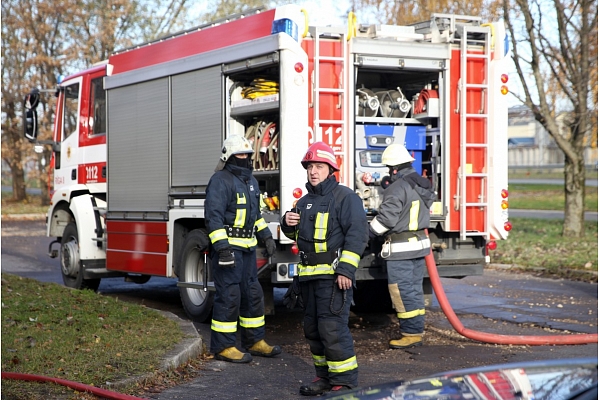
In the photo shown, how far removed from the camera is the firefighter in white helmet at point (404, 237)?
7.82m

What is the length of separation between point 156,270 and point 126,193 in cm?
112

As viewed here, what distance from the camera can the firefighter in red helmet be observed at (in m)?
5.75

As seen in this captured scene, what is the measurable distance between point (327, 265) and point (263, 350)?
1779 mm

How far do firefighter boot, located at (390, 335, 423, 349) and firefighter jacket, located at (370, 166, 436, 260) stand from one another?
723 millimetres

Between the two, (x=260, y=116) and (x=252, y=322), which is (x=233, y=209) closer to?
(x=252, y=322)

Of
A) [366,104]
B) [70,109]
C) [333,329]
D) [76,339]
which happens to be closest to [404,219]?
[366,104]

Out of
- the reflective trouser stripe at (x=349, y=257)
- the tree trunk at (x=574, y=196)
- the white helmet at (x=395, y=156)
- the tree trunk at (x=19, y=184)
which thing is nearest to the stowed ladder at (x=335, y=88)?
the white helmet at (x=395, y=156)

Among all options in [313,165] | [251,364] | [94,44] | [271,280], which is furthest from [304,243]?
[94,44]

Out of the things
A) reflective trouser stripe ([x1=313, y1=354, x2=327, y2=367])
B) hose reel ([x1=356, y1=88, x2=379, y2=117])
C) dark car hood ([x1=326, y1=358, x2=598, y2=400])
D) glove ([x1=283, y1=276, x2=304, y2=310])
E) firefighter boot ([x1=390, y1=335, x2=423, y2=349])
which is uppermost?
hose reel ([x1=356, y1=88, x2=379, y2=117])

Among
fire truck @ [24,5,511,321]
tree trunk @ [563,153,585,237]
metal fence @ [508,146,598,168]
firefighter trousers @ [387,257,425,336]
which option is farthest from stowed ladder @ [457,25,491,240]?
metal fence @ [508,146,598,168]

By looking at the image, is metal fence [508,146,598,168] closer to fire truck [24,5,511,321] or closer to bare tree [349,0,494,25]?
bare tree [349,0,494,25]

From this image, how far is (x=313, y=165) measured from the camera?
19.7 ft

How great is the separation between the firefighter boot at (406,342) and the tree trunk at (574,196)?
9.99 metres

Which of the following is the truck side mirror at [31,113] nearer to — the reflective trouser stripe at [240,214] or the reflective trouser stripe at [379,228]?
the reflective trouser stripe at [240,214]
